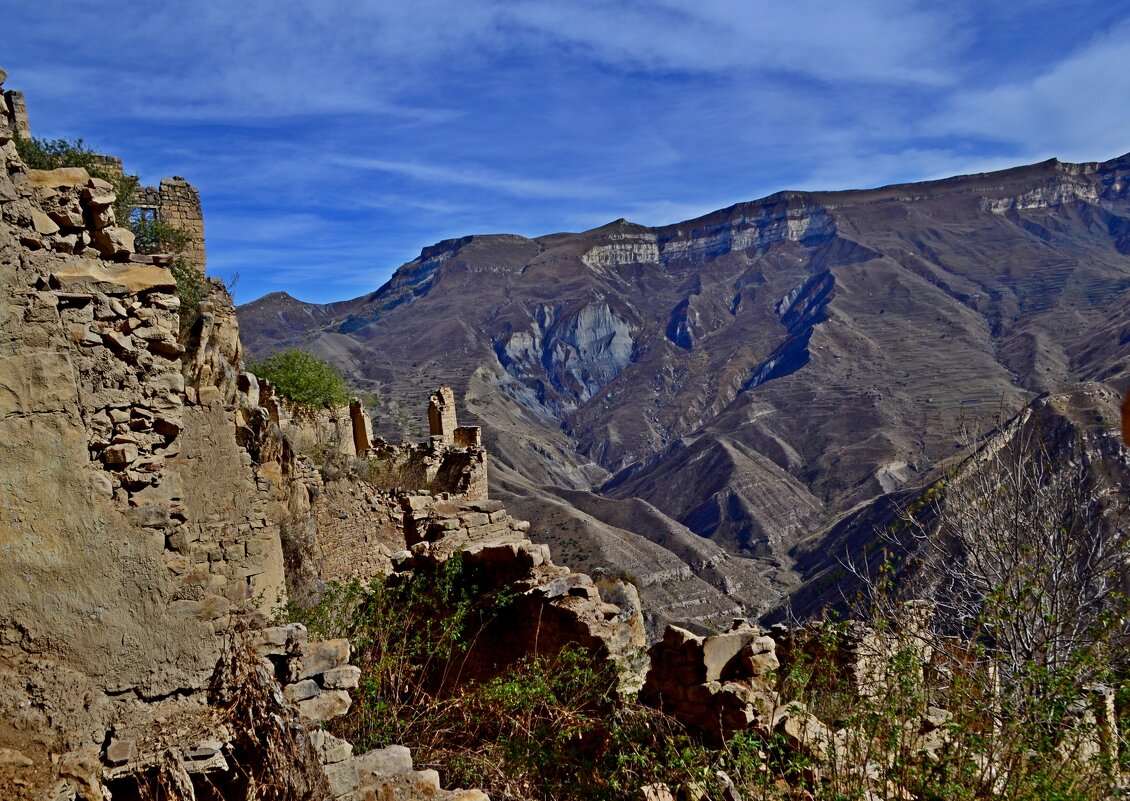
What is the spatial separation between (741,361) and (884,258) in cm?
4358

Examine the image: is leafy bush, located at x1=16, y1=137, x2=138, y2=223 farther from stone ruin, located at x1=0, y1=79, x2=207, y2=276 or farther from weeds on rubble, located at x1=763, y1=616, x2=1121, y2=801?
weeds on rubble, located at x1=763, y1=616, x2=1121, y2=801

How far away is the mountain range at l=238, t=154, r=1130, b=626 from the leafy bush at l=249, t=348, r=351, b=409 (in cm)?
2577

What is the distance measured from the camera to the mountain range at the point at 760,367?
7156 centimetres

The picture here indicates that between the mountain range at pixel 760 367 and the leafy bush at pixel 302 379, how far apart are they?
2577cm

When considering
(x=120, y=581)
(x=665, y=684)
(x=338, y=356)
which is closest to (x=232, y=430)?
(x=120, y=581)

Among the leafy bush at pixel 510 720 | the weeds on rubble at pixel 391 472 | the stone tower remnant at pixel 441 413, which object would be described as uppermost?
the stone tower remnant at pixel 441 413

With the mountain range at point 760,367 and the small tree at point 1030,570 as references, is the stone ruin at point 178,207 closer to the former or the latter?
the small tree at point 1030,570

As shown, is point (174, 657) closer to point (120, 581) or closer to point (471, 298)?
point (120, 581)

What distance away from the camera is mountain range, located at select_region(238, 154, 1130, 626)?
71562 mm

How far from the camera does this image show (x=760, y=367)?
14512 cm

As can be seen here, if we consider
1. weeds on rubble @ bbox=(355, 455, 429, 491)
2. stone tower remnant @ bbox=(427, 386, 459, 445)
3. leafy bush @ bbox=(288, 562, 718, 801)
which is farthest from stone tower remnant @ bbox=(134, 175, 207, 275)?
leafy bush @ bbox=(288, 562, 718, 801)

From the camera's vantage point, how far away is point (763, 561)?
241 ft

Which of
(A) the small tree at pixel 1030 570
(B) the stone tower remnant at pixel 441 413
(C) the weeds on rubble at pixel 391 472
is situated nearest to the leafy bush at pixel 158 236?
(C) the weeds on rubble at pixel 391 472

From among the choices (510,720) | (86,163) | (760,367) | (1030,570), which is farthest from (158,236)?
(760,367)
